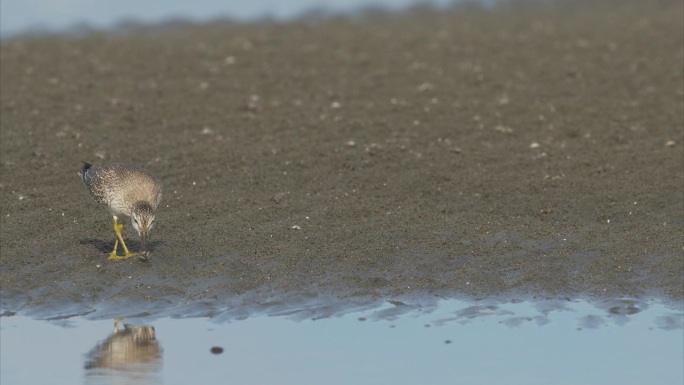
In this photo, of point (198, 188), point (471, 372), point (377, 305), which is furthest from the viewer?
point (198, 188)

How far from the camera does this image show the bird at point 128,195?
12461 mm

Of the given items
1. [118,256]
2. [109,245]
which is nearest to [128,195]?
[118,256]

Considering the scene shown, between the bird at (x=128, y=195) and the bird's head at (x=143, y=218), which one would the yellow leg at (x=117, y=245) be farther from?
the bird's head at (x=143, y=218)

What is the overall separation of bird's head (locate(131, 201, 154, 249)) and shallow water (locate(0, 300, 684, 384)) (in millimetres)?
1363

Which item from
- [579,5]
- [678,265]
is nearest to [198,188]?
[678,265]

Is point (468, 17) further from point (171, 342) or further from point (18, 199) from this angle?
point (171, 342)

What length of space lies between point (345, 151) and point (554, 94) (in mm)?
4978

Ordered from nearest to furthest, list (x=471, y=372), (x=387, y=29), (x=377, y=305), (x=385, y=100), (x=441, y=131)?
(x=471, y=372)
(x=377, y=305)
(x=441, y=131)
(x=385, y=100)
(x=387, y=29)

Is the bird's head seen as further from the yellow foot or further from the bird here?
the yellow foot

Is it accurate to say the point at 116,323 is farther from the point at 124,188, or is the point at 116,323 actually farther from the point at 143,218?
the point at 124,188

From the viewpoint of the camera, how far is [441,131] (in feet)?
58.6

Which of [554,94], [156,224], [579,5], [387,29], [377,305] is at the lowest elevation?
[377,305]

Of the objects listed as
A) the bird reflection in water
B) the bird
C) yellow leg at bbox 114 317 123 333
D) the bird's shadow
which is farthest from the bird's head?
the bird reflection in water

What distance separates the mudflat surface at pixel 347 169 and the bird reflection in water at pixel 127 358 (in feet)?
2.49
